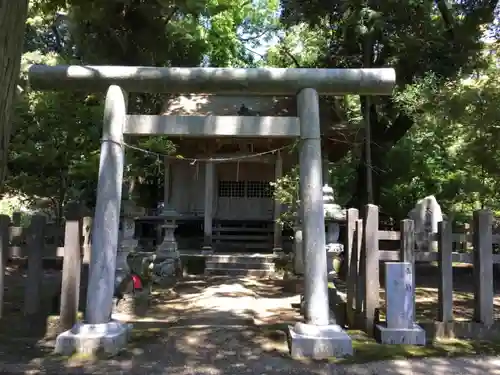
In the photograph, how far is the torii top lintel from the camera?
521 cm

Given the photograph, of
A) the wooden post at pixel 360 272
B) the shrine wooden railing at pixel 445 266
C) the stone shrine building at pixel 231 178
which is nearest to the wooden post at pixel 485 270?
the shrine wooden railing at pixel 445 266

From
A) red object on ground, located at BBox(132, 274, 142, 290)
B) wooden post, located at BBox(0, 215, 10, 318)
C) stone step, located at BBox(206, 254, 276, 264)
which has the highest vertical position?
wooden post, located at BBox(0, 215, 10, 318)

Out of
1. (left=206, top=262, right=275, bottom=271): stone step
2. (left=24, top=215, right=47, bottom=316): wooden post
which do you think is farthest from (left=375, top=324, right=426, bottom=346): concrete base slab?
(left=206, top=262, right=275, bottom=271): stone step

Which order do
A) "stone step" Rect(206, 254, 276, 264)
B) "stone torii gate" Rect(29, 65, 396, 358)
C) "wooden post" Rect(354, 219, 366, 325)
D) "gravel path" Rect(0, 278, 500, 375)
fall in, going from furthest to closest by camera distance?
"stone step" Rect(206, 254, 276, 264) → "wooden post" Rect(354, 219, 366, 325) → "stone torii gate" Rect(29, 65, 396, 358) → "gravel path" Rect(0, 278, 500, 375)

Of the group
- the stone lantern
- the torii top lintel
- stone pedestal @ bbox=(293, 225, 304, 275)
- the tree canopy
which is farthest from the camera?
stone pedestal @ bbox=(293, 225, 304, 275)

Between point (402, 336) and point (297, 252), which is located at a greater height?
point (297, 252)

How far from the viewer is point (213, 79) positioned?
531cm

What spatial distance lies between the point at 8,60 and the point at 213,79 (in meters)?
2.68

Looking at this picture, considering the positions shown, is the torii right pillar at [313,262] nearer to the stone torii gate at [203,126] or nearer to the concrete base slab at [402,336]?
the stone torii gate at [203,126]

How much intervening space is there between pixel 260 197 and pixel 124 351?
9.71m

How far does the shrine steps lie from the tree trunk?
8.98 meters

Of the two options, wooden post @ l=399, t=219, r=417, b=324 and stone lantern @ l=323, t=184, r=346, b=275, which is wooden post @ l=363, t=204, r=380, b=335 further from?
stone lantern @ l=323, t=184, r=346, b=275

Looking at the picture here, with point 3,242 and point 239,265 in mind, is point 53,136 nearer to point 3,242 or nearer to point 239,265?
point 239,265

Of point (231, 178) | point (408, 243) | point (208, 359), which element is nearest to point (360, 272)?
point (408, 243)
